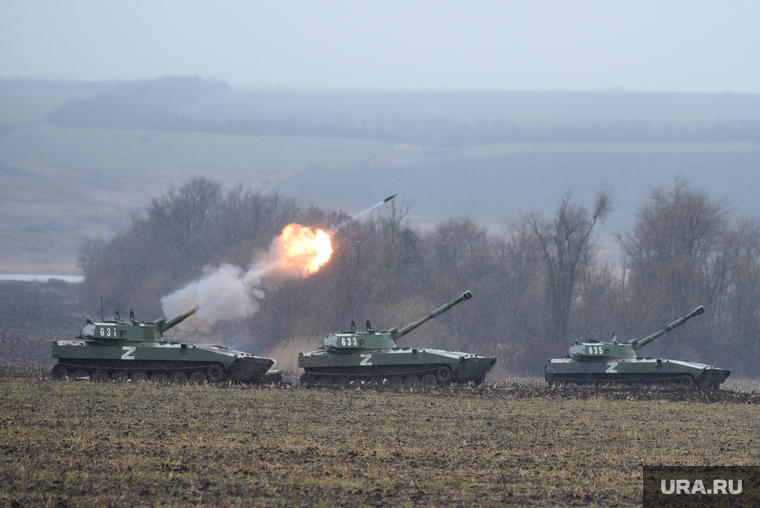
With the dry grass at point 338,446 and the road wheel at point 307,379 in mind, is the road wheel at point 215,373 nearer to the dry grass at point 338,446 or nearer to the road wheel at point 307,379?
the dry grass at point 338,446

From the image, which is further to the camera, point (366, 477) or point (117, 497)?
point (366, 477)

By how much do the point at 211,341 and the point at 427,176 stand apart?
101387mm

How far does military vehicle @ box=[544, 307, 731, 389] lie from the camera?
112 ft

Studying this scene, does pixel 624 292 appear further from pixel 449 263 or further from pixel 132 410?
pixel 132 410

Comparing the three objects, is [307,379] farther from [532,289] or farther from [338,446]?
[532,289]

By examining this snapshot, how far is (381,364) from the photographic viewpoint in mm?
33781

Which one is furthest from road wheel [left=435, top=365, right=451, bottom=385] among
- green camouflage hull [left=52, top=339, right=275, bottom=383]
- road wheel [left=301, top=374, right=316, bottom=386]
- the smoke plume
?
the smoke plume

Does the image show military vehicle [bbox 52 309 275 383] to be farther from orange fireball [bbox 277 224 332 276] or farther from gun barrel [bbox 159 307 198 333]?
orange fireball [bbox 277 224 332 276]

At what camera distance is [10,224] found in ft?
427

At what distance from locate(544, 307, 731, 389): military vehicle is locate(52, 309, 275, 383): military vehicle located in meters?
11.6

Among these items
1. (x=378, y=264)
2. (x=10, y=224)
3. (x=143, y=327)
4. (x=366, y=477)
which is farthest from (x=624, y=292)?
(x=10, y=224)

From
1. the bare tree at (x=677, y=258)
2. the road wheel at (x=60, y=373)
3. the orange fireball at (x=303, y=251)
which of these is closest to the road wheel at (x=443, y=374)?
the orange fireball at (x=303, y=251)

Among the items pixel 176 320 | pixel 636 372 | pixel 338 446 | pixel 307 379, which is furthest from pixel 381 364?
pixel 338 446

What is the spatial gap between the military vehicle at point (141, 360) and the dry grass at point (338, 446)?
10.5 ft
